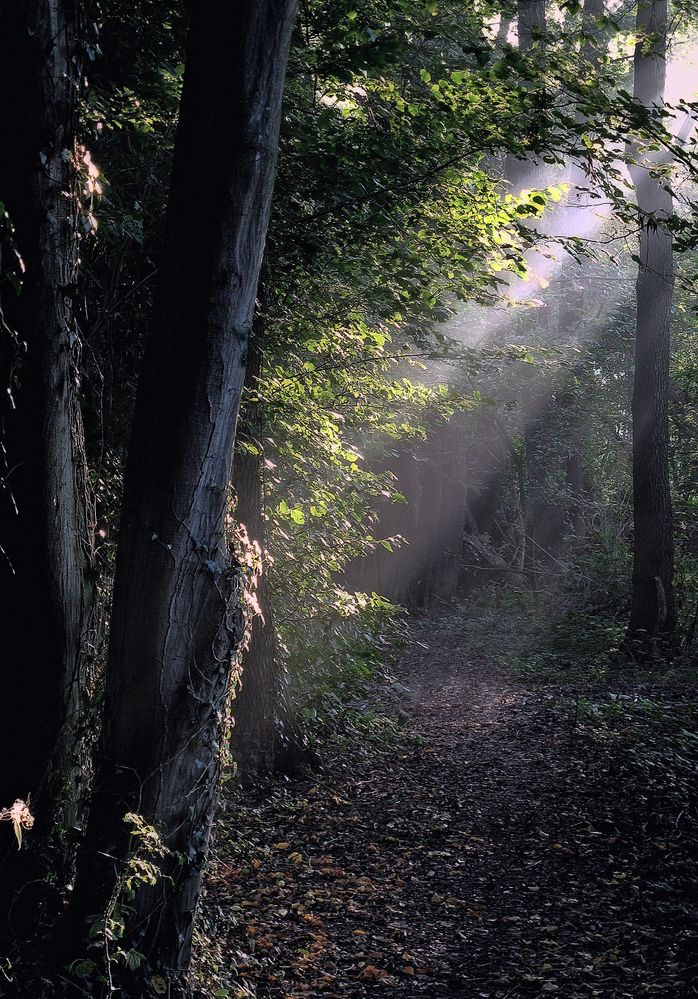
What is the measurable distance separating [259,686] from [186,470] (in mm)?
4658

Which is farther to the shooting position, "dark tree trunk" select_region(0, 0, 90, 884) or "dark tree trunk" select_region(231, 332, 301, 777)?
"dark tree trunk" select_region(231, 332, 301, 777)

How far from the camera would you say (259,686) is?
8008 millimetres

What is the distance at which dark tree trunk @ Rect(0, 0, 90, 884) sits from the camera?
3766 millimetres

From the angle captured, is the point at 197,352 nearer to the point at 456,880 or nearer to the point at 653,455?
the point at 456,880

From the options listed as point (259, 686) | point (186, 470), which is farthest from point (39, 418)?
point (259, 686)

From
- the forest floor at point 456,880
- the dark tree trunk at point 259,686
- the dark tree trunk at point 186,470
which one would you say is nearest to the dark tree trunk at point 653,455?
the forest floor at point 456,880

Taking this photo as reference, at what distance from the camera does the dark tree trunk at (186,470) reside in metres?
3.66

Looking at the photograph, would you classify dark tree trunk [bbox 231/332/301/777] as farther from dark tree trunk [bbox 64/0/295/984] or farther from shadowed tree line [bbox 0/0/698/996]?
dark tree trunk [bbox 64/0/295/984]

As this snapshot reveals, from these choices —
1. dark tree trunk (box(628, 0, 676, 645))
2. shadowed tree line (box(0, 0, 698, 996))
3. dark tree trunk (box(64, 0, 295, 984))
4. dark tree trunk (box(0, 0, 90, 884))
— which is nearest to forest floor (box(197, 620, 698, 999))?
shadowed tree line (box(0, 0, 698, 996))

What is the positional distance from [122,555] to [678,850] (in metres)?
4.85

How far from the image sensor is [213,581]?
3.89m

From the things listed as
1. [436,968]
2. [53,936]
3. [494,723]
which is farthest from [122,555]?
[494,723]

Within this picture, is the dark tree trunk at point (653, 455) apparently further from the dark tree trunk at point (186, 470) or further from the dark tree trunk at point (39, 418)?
the dark tree trunk at point (39, 418)

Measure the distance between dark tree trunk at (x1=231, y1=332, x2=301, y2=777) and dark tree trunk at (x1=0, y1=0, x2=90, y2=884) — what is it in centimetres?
338
